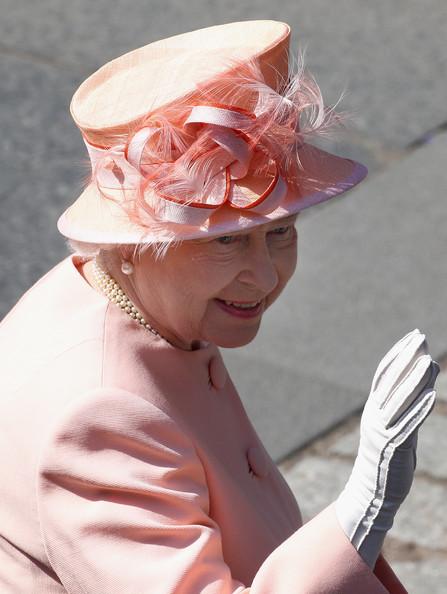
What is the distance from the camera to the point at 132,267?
219cm

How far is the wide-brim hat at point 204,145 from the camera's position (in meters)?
2.06

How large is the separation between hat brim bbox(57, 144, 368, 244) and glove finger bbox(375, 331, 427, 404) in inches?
12.5

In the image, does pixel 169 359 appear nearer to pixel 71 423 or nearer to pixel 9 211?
pixel 71 423

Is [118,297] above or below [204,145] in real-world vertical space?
below

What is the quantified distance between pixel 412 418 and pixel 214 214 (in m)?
0.47

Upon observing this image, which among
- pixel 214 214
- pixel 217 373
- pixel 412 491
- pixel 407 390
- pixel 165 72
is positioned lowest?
pixel 412 491

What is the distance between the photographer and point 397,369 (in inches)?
75.8

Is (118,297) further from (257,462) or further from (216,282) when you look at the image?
(257,462)

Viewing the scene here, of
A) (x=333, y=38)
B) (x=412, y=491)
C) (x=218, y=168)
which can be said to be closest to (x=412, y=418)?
(x=218, y=168)

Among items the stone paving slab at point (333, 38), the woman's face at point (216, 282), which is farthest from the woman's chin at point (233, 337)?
the stone paving slab at point (333, 38)

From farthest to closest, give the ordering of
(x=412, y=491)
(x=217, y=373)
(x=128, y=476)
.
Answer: (x=412, y=491) → (x=217, y=373) → (x=128, y=476)

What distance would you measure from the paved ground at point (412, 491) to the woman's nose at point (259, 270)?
1.80 m

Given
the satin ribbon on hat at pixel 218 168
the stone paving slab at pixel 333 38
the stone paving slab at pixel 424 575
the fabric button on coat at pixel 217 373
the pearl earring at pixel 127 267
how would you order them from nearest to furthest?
1. the satin ribbon on hat at pixel 218 168
2. the pearl earring at pixel 127 267
3. the fabric button on coat at pixel 217 373
4. the stone paving slab at pixel 424 575
5. the stone paving slab at pixel 333 38

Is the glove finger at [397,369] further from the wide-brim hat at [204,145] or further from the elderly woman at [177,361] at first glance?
the wide-brim hat at [204,145]
